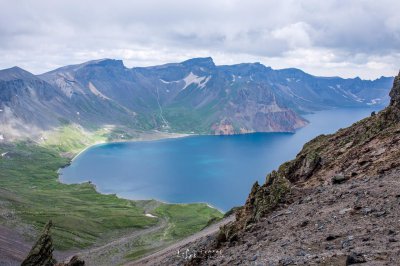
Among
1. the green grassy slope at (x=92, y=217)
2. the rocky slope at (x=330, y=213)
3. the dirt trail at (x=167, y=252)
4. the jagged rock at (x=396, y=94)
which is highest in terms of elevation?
the jagged rock at (x=396, y=94)

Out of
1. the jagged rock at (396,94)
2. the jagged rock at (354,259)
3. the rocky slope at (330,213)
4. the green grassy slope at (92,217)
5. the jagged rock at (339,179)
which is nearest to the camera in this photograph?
the jagged rock at (354,259)

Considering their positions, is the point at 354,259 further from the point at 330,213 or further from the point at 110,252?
the point at 110,252

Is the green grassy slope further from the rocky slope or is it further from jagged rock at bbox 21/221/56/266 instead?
the rocky slope

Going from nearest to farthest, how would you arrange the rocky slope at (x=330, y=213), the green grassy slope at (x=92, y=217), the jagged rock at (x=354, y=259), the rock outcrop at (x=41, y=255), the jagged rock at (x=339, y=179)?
the jagged rock at (x=354, y=259), the rocky slope at (x=330, y=213), the jagged rock at (x=339, y=179), the rock outcrop at (x=41, y=255), the green grassy slope at (x=92, y=217)

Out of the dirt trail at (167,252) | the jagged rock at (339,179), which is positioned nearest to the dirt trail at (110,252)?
the dirt trail at (167,252)

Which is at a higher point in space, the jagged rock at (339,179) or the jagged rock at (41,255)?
the jagged rock at (339,179)

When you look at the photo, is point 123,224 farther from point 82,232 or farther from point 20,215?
point 20,215

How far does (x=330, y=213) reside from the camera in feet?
103

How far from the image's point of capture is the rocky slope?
23844mm

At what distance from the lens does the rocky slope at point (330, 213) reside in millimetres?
23844

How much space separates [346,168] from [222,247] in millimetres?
14959

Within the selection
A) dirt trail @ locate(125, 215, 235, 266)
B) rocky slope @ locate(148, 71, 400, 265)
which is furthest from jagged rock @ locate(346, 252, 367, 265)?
dirt trail @ locate(125, 215, 235, 266)

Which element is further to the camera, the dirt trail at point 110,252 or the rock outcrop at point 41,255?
the dirt trail at point 110,252

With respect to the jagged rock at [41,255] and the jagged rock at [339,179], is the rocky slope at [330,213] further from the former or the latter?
the jagged rock at [41,255]
